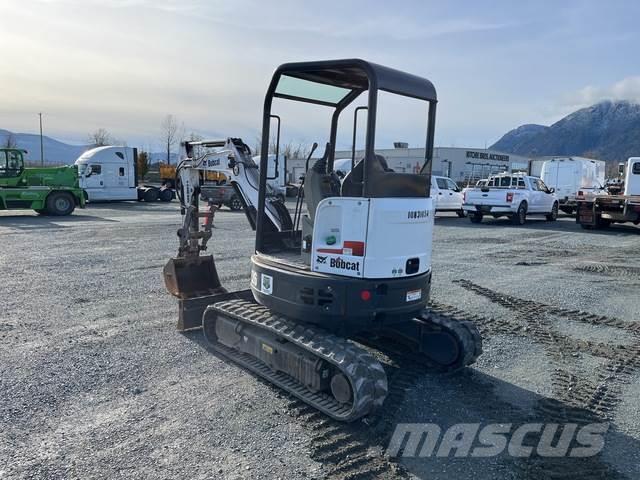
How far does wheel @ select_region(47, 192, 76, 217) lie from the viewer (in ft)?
69.0

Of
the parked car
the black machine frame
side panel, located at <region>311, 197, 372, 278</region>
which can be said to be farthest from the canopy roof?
the parked car

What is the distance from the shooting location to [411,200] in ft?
15.2

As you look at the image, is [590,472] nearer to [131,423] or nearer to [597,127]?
[131,423]

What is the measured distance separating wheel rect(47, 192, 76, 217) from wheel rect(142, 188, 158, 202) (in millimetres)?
8997

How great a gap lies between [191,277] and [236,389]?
2.58m

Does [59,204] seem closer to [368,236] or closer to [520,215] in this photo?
[520,215]

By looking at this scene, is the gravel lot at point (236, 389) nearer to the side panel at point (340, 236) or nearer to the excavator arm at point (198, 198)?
the excavator arm at point (198, 198)

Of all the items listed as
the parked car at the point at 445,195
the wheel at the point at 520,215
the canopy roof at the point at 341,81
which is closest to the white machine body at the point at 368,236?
the canopy roof at the point at 341,81

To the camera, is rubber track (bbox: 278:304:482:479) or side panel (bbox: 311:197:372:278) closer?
rubber track (bbox: 278:304:482:479)

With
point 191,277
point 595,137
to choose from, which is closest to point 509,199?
point 191,277

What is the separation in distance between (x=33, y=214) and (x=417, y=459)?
21.8m

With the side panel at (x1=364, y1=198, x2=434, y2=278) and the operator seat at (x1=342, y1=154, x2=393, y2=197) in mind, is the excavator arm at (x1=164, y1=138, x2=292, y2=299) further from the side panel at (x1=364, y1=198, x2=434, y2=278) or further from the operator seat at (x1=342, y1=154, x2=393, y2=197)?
the side panel at (x1=364, y1=198, x2=434, y2=278)

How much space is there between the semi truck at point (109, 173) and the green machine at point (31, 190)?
575cm

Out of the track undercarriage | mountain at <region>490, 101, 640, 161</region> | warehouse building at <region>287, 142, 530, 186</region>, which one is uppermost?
mountain at <region>490, 101, 640, 161</region>
